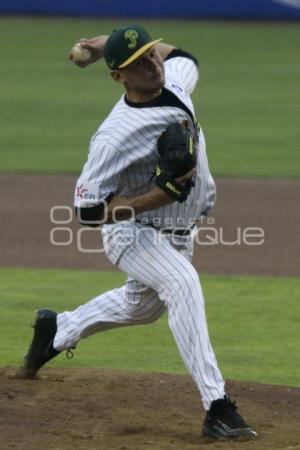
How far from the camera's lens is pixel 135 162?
5523mm

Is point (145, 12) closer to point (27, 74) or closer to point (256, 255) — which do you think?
point (27, 74)

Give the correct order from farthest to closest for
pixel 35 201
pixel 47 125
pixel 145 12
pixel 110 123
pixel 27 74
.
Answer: pixel 145 12, pixel 27 74, pixel 47 125, pixel 35 201, pixel 110 123

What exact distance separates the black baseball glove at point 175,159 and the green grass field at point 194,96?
25.0 feet

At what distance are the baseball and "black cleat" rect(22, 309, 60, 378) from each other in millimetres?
1286

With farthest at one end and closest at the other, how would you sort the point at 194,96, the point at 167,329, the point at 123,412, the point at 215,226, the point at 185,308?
the point at 194,96
the point at 215,226
the point at 167,329
the point at 123,412
the point at 185,308

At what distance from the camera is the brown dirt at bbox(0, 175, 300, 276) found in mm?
9656

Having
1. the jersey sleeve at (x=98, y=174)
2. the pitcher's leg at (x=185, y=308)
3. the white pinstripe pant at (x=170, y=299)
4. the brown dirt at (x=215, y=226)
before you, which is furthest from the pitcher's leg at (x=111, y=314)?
the brown dirt at (x=215, y=226)

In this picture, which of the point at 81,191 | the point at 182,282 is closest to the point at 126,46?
the point at 81,191

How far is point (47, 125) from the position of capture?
1609 cm

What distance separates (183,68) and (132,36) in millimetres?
739

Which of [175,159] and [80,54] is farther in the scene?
[80,54]

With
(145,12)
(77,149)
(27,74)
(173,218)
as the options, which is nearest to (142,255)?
(173,218)

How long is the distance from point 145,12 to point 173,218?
62.2ft

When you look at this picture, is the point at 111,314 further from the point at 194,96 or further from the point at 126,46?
the point at 194,96
